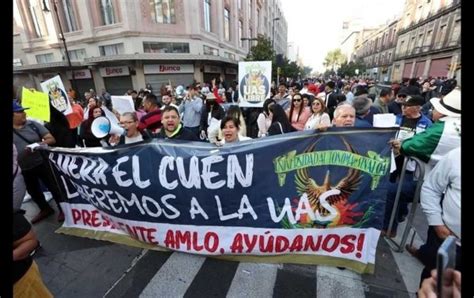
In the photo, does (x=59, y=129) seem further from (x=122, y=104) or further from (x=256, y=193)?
(x=256, y=193)

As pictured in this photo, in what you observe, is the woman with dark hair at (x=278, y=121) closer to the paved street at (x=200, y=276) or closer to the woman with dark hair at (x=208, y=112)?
the woman with dark hair at (x=208, y=112)

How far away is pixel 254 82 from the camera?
16.9 ft

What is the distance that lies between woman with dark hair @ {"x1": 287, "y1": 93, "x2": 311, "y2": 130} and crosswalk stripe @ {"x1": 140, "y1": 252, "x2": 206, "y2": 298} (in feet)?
11.0

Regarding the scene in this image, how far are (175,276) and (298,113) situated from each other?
3.88 meters

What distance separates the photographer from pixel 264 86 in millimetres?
5090

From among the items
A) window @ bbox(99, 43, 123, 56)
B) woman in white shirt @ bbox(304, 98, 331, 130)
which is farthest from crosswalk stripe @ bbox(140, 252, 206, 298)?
window @ bbox(99, 43, 123, 56)

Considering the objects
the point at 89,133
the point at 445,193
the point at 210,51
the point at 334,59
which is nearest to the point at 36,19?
the point at 210,51

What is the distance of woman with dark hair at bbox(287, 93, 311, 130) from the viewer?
5.05 meters

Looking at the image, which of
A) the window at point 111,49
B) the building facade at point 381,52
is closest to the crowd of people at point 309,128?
the window at point 111,49

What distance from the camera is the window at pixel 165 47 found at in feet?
67.2
